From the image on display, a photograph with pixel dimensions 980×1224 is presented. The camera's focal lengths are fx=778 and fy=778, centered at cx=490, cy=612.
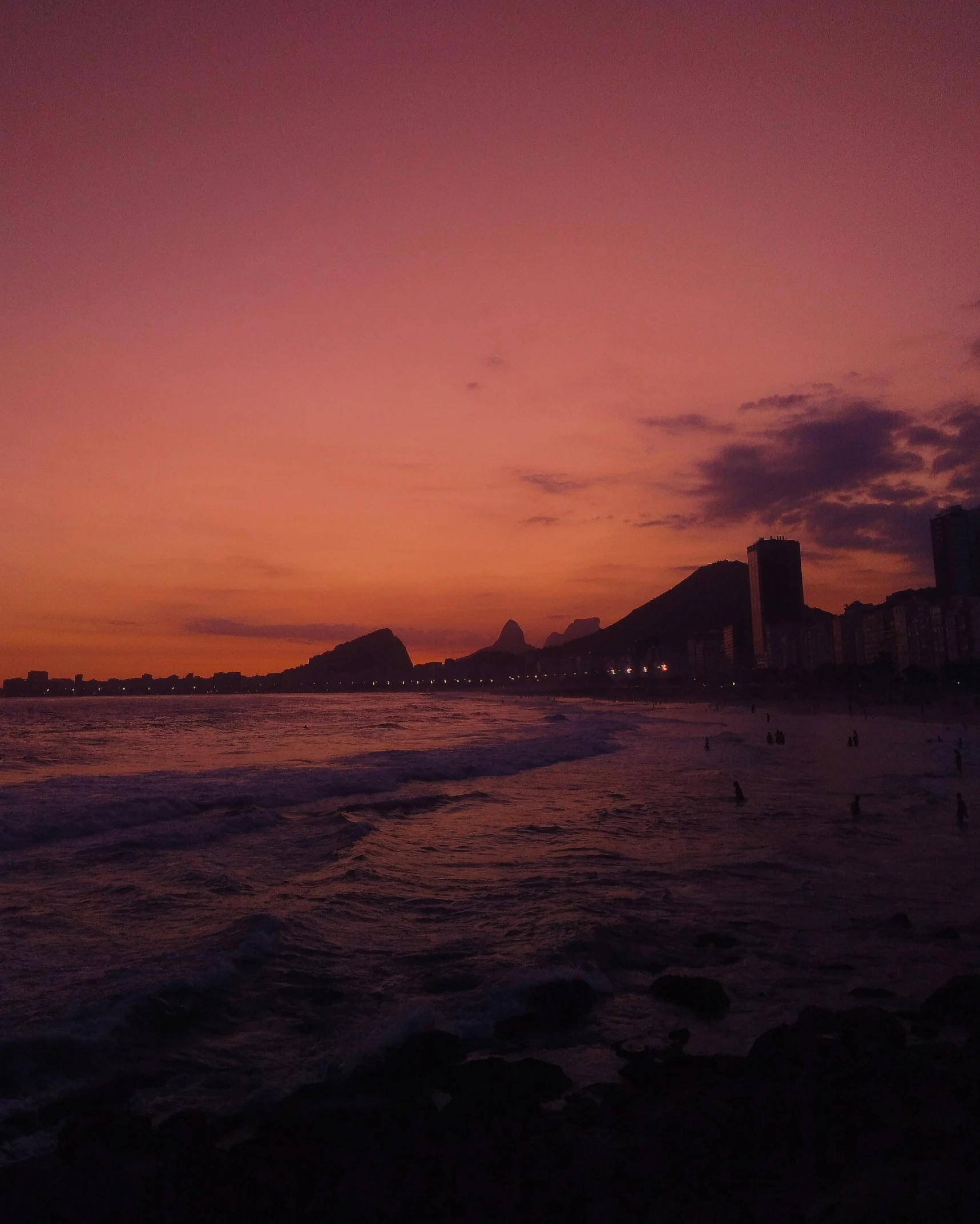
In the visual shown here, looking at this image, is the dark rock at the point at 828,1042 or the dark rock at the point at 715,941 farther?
the dark rock at the point at 715,941

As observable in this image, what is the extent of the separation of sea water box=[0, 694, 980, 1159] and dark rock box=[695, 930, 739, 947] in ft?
0.16

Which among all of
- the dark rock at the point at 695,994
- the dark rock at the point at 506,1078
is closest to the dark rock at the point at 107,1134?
the dark rock at the point at 506,1078

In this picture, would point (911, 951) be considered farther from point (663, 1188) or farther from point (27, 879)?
point (27, 879)

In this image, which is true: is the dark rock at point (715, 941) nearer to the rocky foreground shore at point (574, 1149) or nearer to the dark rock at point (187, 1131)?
the rocky foreground shore at point (574, 1149)

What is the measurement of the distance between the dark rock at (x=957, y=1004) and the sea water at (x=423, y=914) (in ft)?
2.24

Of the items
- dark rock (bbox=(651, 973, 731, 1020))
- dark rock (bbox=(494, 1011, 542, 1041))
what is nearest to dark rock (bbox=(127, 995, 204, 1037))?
dark rock (bbox=(494, 1011, 542, 1041))

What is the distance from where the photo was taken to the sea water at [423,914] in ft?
33.4

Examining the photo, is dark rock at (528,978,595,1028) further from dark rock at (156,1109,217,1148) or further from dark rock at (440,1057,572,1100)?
dark rock at (156,1109,217,1148)

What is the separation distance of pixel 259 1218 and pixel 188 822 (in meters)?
22.6

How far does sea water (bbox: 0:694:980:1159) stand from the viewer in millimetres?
10180

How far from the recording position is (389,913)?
16.3 meters

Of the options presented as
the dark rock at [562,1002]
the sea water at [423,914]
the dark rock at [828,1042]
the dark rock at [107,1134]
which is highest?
the dark rock at [828,1042]

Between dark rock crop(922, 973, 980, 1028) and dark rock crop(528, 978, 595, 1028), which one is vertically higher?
dark rock crop(922, 973, 980, 1028)

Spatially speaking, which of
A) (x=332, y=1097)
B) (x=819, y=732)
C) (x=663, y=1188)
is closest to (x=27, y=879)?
(x=332, y=1097)
